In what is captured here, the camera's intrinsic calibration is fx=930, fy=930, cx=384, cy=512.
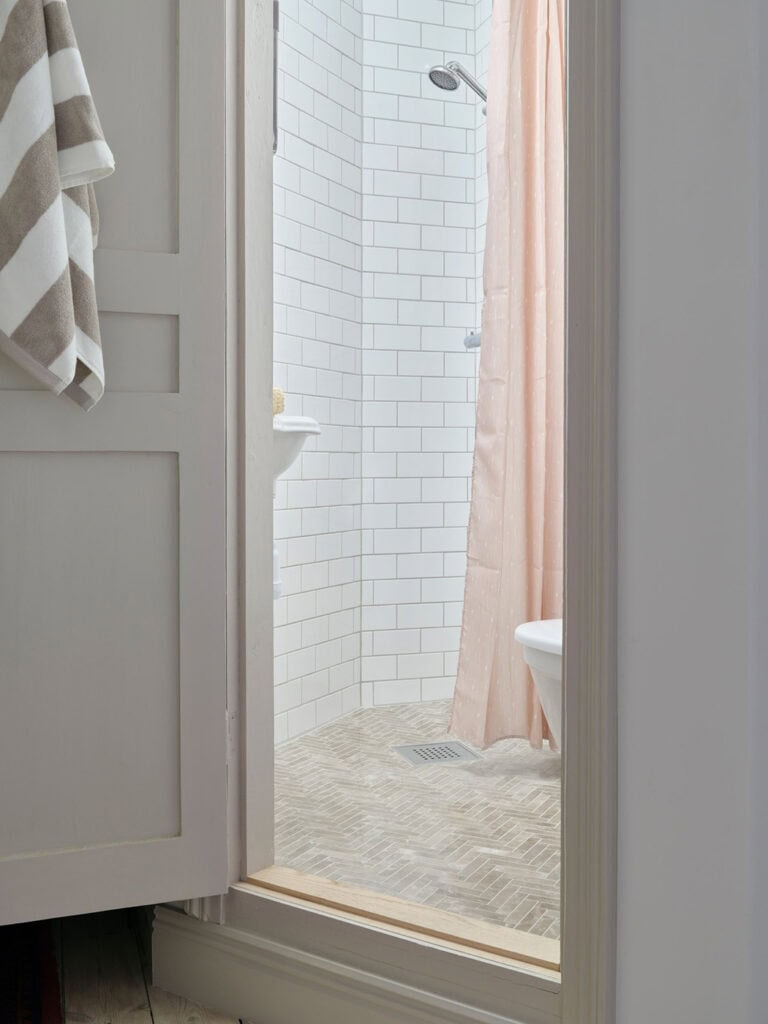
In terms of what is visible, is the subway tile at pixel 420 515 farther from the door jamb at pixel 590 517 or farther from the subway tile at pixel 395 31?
the door jamb at pixel 590 517

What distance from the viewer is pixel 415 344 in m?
3.32

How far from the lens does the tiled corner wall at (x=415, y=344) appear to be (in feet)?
10.7

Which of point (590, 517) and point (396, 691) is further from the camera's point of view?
point (396, 691)

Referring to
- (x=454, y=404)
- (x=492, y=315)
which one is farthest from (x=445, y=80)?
(x=454, y=404)

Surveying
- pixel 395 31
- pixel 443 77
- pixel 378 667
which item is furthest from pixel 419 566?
pixel 395 31

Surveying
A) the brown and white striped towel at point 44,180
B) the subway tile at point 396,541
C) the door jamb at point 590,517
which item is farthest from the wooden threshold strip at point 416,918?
the subway tile at point 396,541

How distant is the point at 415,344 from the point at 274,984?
2.30m

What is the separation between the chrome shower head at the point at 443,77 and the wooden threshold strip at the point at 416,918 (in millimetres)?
2357

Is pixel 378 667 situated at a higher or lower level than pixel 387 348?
lower

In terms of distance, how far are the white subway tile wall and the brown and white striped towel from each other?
1.63 m

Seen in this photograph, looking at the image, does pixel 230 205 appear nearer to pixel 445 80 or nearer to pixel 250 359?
pixel 250 359

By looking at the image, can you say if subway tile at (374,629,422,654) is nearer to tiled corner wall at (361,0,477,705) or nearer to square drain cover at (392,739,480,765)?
tiled corner wall at (361,0,477,705)

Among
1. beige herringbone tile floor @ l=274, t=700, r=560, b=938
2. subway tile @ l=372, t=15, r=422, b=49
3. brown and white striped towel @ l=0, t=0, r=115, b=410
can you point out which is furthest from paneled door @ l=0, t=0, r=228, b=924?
subway tile @ l=372, t=15, r=422, b=49

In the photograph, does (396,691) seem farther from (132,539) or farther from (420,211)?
(132,539)
